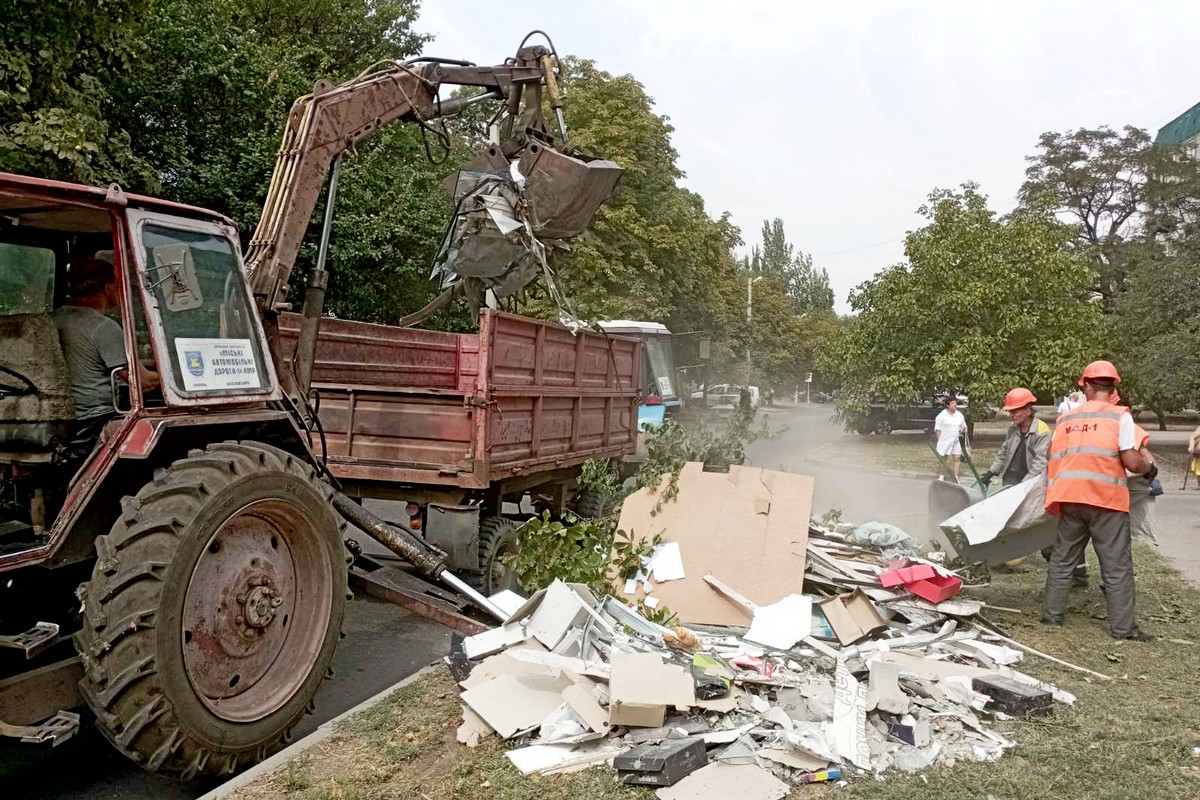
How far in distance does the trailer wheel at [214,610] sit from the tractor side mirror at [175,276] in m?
0.64

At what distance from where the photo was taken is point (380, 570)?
497 centimetres

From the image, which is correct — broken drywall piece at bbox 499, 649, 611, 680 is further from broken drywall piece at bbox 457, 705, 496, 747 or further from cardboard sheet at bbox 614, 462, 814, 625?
cardboard sheet at bbox 614, 462, 814, 625

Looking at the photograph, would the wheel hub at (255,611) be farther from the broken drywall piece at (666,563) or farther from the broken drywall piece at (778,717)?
the broken drywall piece at (666,563)

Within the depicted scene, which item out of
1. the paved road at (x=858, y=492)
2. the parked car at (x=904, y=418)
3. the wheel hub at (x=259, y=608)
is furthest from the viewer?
the parked car at (x=904, y=418)

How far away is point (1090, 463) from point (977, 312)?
14296 millimetres

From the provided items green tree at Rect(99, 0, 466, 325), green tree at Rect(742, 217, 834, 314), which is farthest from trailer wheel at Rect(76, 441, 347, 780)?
green tree at Rect(742, 217, 834, 314)

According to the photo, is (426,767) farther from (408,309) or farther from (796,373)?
(796,373)

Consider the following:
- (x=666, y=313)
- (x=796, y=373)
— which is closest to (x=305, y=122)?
(x=666, y=313)

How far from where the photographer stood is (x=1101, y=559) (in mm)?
5809

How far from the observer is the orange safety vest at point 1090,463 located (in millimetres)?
5777

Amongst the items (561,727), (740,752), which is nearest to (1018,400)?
(740,752)

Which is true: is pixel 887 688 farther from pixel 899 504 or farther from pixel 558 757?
pixel 899 504

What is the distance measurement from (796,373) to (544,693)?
2426 inches

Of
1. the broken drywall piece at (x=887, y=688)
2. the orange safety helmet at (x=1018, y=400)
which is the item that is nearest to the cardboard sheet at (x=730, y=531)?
the broken drywall piece at (x=887, y=688)
